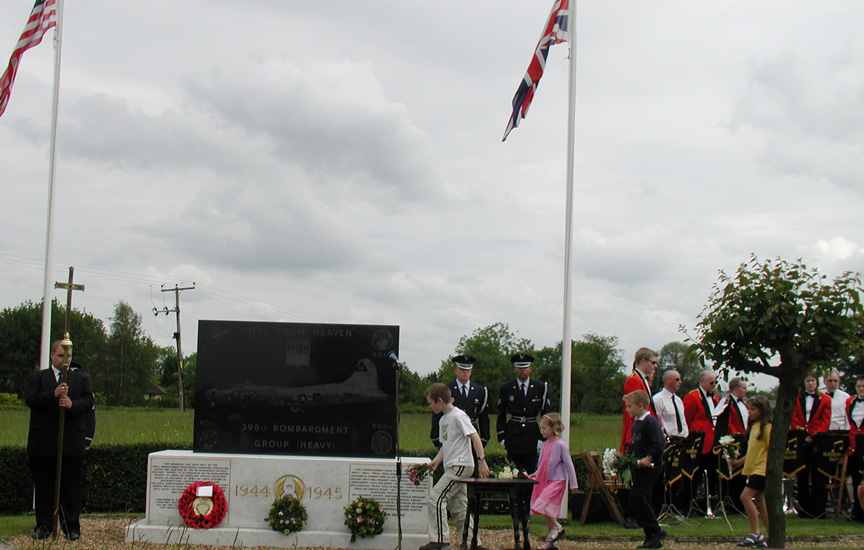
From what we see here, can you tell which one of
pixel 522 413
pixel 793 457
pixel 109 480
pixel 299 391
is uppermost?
pixel 299 391

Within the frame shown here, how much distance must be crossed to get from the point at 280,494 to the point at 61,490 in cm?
242

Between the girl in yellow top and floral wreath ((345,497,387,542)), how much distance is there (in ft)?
12.9

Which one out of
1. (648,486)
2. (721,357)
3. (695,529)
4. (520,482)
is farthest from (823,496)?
(520,482)

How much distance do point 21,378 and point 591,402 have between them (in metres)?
41.0

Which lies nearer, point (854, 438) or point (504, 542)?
point (504, 542)

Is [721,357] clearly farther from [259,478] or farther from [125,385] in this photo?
[125,385]

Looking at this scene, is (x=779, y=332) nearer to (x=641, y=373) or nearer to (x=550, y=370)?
(x=641, y=373)

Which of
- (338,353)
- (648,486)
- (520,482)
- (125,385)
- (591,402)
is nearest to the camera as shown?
(520,482)

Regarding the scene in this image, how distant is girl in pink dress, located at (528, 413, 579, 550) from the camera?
27.7 ft

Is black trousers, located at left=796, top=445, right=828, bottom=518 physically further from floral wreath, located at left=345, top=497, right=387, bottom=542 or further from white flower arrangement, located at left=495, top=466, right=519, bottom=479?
floral wreath, located at left=345, top=497, right=387, bottom=542

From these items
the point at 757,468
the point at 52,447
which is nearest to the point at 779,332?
the point at 757,468

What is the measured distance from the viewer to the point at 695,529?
10055 mm

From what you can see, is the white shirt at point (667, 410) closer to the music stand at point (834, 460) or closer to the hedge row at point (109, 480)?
the music stand at point (834, 460)

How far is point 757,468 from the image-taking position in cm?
895
